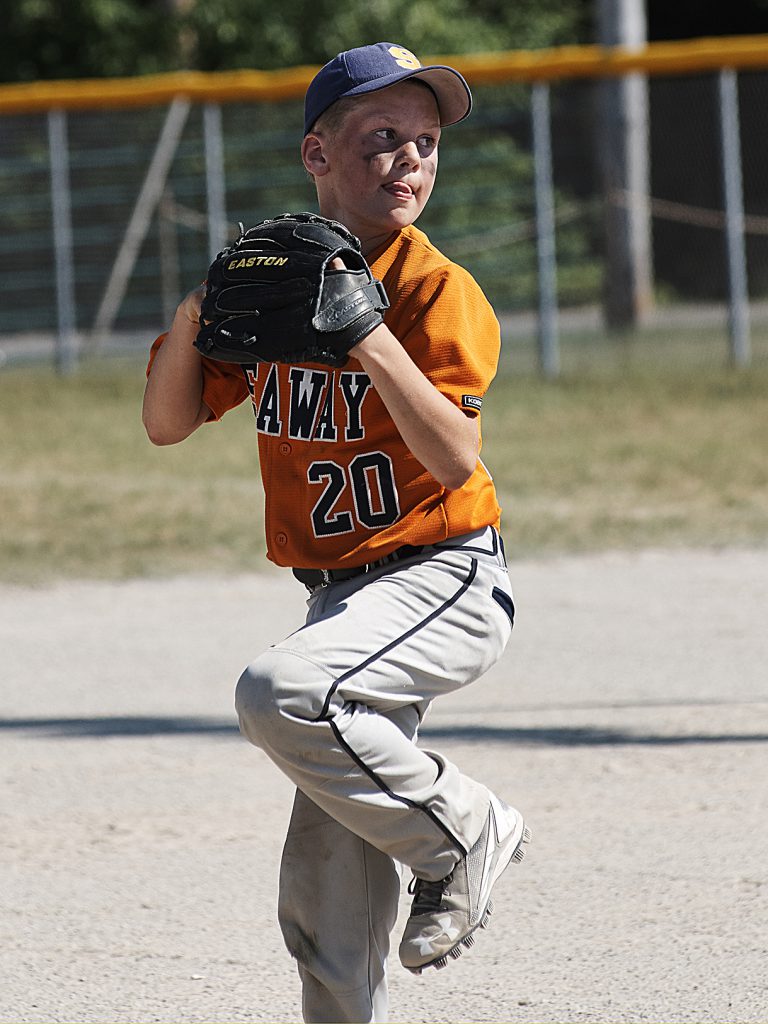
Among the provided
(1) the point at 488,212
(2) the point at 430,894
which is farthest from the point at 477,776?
(1) the point at 488,212

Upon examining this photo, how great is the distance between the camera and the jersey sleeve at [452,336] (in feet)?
7.95

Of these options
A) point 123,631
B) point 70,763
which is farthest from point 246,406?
point 70,763

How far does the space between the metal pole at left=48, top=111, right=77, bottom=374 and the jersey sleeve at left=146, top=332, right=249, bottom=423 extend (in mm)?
11563

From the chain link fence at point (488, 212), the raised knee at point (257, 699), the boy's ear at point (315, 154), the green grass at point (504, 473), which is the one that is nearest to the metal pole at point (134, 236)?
the chain link fence at point (488, 212)

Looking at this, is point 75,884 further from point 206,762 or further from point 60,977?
point 206,762

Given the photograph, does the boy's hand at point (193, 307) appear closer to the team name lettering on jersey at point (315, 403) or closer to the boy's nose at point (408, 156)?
the team name lettering on jersey at point (315, 403)

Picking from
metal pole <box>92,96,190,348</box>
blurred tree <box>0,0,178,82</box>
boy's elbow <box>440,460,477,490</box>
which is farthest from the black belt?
blurred tree <box>0,0,178,82</box>

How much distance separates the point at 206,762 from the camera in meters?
4.41

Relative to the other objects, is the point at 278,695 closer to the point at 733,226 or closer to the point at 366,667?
the point at 366,667

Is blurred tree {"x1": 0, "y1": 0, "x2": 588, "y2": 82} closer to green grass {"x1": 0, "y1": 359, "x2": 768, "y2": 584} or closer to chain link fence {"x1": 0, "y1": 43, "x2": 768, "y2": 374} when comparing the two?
chain link fence {"x1": 0, "y1": 43, "x2": 768, "y2": 374}

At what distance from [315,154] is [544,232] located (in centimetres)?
1073

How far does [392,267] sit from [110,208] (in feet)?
41.9

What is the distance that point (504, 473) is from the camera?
9.20 meters

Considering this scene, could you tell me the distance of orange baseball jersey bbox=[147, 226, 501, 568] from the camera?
2.46 m
